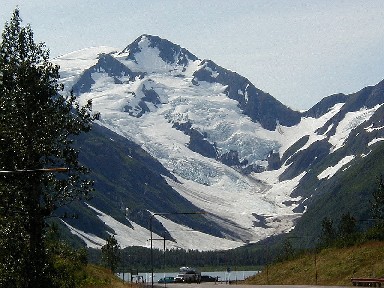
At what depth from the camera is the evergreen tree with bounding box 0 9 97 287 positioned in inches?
2304

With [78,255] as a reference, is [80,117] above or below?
above

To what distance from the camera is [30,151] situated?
60.3 metres

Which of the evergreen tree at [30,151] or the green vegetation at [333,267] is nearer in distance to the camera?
the evergreen tree at [30,151]

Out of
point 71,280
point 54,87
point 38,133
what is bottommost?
point 71,280

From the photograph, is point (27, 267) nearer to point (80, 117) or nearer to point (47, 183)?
point (47, 183)

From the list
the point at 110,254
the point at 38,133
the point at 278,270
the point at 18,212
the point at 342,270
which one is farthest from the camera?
the point at 110,254

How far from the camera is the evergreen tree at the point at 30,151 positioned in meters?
58.5

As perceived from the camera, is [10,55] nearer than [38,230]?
No

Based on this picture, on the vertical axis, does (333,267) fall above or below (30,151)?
below

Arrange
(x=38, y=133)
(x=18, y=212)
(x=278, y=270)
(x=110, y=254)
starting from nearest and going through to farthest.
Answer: (x=18, y=212)
(x=38, y=133)
(x=278, y=270)
(x=110, y=254)

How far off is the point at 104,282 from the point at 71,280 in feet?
107

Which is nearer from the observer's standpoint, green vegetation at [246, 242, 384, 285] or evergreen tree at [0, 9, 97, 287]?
evergreen tree at [0, 9, 97, 287]

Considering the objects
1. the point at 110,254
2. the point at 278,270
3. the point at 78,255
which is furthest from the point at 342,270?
the point at 110,254

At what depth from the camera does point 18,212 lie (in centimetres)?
5747
